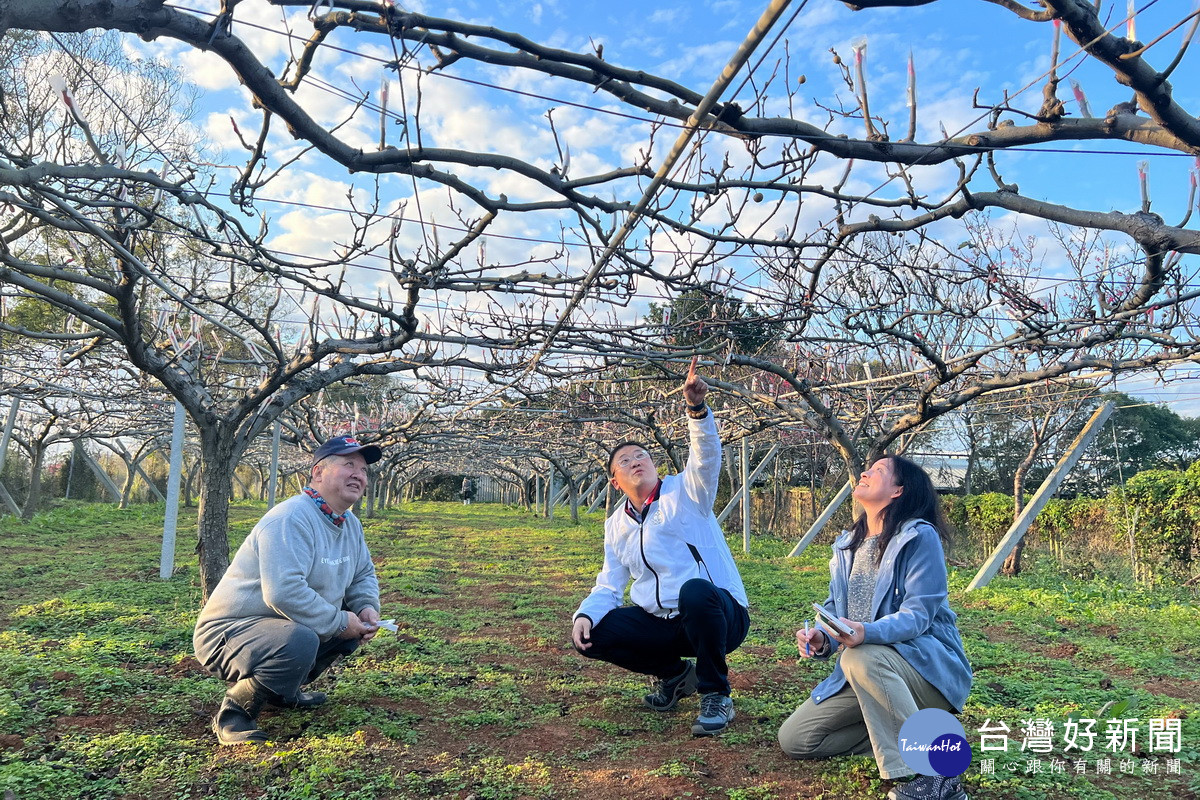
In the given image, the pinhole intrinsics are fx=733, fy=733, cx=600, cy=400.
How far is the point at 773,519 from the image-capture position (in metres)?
19.0

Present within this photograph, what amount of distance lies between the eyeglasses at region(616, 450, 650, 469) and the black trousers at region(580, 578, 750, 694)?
0.64 m

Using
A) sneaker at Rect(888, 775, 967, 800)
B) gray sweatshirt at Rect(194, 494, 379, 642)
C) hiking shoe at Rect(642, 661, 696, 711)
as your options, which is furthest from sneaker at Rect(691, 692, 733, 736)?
gray sweatshirt at Rect(194, 494, 379, 642)

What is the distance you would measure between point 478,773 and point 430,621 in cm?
327

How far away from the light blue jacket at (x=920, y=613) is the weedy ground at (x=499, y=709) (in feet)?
1.63

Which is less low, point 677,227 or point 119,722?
point 677,227

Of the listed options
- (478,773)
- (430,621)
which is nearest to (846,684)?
(478,773)

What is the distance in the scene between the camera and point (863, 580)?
2.83 meters

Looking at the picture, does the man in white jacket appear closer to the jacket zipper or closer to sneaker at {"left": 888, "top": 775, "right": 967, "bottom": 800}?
the jacket zipper

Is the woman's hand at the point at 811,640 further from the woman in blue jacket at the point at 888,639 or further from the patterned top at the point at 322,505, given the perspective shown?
the patterned top at the point at 322,505

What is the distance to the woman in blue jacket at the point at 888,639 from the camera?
250 cm

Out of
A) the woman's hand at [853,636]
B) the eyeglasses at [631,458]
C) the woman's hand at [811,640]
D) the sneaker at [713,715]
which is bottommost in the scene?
the sneaker at [713,715]

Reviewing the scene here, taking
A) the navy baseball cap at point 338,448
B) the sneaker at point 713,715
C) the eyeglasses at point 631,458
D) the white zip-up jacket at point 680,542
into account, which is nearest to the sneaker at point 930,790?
the sneaker at point 713,715

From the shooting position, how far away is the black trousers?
10.8 ft

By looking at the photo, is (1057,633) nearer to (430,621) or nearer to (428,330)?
(430,621)
